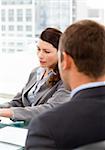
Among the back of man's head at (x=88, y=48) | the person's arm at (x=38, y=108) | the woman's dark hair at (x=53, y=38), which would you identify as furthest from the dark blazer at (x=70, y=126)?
the woman's dark hair at (x=53, y=38)

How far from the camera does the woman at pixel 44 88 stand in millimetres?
1923

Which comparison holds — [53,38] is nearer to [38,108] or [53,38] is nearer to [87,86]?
[38,108]

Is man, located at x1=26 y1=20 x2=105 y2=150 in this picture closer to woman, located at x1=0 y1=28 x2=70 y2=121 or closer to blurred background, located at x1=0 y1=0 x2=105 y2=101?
woman, located at x1=0 y1=28 x2=70 y2=121

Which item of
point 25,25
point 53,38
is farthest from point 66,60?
point 25,25

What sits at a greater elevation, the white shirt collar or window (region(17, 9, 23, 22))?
window (region(17, 9, 23, 22))

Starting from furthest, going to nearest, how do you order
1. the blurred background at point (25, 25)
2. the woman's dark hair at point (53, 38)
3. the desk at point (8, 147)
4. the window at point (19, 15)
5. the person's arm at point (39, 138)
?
the window at point (19, 15) < the blurred background at point (25, 25) < the woman's dark hair at point (53, 38) < the desk at point (8, 147) < the person's arm at point (39, 138)

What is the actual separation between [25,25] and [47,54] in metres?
0.98

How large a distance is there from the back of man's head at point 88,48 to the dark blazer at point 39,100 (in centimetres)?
80

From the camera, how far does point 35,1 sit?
2898mm

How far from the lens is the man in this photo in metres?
0.90

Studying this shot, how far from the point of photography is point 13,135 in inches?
65.0

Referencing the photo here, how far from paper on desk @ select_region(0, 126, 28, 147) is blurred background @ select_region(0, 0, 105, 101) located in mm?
1266

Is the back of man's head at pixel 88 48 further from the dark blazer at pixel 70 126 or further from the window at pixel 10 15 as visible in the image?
the window at pixel 10 15

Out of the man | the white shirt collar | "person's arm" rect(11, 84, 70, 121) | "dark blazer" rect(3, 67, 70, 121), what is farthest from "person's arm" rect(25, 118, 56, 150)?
"person's arm" rect(11, 84, 70, 121)
